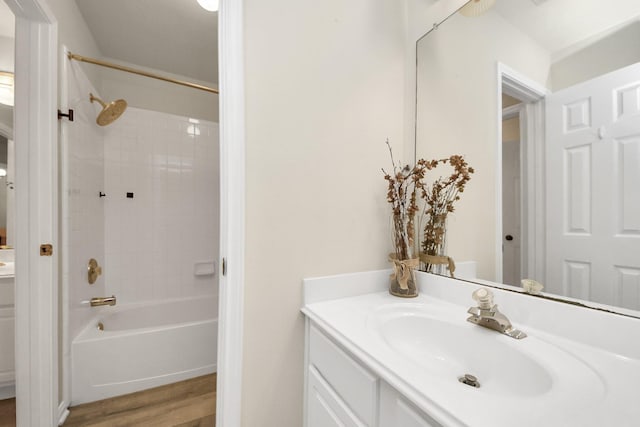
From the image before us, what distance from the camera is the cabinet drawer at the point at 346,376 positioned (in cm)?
58

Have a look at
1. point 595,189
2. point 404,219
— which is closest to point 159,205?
point 404,219

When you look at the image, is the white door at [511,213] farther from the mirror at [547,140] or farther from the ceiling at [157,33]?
the ceiling at [157,33]

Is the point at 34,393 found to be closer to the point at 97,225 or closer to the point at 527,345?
the point at 97,225

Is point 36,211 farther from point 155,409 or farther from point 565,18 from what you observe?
point 565,18

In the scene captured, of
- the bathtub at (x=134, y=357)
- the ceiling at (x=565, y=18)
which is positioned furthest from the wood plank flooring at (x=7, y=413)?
the ceiling at (x=565, y=18)

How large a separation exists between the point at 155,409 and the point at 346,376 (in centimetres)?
135

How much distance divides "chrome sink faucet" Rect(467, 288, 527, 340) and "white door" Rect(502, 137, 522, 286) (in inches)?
6.9

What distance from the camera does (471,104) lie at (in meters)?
1.00

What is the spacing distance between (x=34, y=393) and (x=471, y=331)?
187 cm

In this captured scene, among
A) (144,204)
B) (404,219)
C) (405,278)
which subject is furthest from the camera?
(144,204)

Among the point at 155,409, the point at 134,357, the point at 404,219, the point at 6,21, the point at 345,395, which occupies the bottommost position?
the point at 155,409

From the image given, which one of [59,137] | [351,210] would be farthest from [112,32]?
[351,210]

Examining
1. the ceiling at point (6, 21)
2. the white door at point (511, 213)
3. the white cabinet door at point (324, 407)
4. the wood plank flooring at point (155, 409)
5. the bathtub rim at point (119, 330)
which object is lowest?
the wood plank flooring at point (155, 409)

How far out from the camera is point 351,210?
3.39 ft
